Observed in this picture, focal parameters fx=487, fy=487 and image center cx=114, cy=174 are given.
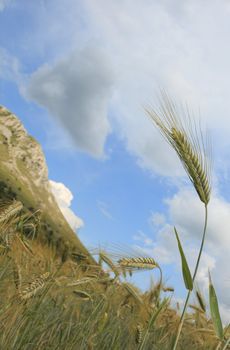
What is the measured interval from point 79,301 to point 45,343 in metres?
→ 1.39

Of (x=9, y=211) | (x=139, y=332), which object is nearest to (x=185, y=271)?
(x=139, y=332)

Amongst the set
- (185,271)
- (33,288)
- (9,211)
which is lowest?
(33,288)

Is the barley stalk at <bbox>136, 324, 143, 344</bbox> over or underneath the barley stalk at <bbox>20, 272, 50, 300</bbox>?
over

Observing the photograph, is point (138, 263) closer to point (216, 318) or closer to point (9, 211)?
point (216, 318)

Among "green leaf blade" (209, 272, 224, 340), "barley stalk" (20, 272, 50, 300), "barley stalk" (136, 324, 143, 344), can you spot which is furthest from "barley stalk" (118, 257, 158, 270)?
"barley stalk" (136, 324, 143, 344)

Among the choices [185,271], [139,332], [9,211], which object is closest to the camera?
[185,271]

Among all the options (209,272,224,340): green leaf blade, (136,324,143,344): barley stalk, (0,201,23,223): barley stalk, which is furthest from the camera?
(0,201,23,223): barley stalk

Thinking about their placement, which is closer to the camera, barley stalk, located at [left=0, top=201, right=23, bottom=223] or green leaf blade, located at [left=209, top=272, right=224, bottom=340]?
green leaf blade, located at [left=209, top=272, right=224, bottom=340]

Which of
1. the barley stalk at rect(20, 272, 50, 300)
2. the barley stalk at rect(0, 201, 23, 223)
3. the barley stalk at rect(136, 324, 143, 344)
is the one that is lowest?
the barley stalk at rect(20, 272, 50, 300)

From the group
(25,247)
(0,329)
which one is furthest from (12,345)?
(25,247)

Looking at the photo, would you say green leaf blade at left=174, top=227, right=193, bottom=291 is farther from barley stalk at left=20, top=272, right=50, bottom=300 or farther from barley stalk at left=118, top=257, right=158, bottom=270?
barley stalk at left=20, top=272, right=50, bottom=300

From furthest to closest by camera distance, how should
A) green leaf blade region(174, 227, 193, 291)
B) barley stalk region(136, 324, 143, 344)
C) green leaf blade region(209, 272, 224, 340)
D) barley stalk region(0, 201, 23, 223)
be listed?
1. barley stalk region(0, 201, 23, 223)
2. barley stalk region(136, 324, 143, 344)
3. green leaf blade region(209, 272, 224, 340)
4. green leaf blade region(174, 227, 193, 291)

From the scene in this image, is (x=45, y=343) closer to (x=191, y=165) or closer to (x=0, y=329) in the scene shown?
(x=0, y=329)

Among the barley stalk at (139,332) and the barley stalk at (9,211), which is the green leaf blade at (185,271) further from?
the barley stalk at (9,211)
